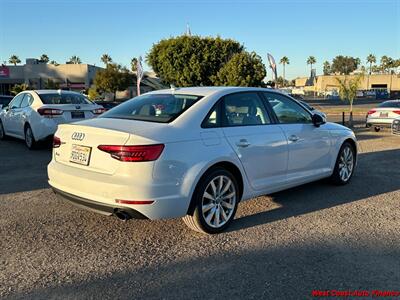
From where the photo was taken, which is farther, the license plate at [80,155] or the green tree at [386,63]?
the green tree at [386,63]

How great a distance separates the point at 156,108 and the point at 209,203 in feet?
4.07

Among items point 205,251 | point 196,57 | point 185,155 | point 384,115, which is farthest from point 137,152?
point 196,57

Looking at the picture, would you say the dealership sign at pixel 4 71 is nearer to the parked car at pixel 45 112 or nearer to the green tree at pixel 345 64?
the parked car at pixel 45 112

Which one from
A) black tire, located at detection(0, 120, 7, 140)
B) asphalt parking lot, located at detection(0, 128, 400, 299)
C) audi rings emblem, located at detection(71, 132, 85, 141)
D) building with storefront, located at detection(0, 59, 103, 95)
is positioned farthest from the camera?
building with storefront, located at detection(0, 59, 103, 95)

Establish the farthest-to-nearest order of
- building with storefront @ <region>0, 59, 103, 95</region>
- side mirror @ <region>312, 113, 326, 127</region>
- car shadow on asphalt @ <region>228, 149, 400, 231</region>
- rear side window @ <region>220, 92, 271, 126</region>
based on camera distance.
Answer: building with storefront @ <region>0, 59, 103, 95</region> < side mirror @ <region>312, 113, 326, 127</region> < car shadow on asphalt @ <region>228, 149, 400, 231</region> < rear side window @ <region>220, 92, 271, 126</region>

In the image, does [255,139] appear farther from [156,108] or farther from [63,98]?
[63,98]

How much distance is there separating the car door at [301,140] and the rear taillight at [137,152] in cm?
212

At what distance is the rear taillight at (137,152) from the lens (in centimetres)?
405

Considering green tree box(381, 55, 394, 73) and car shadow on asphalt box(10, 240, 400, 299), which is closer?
car shadow on asphalt box(10, 240, 400, 299)

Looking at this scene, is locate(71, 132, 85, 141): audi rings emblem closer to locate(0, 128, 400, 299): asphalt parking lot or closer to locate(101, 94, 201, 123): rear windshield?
locate(101, 94, 201, 123): rear windshield

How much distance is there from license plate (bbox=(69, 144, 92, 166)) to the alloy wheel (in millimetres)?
1259

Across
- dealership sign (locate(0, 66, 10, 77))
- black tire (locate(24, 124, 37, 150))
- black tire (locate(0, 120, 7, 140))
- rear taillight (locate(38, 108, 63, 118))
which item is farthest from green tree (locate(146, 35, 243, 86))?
dealership sign (locate(0, 66, 10, 77))

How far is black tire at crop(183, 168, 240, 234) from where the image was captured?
448 centimetres

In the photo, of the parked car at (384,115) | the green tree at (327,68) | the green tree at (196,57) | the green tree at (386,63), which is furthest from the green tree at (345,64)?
the parked car at (384,115)
